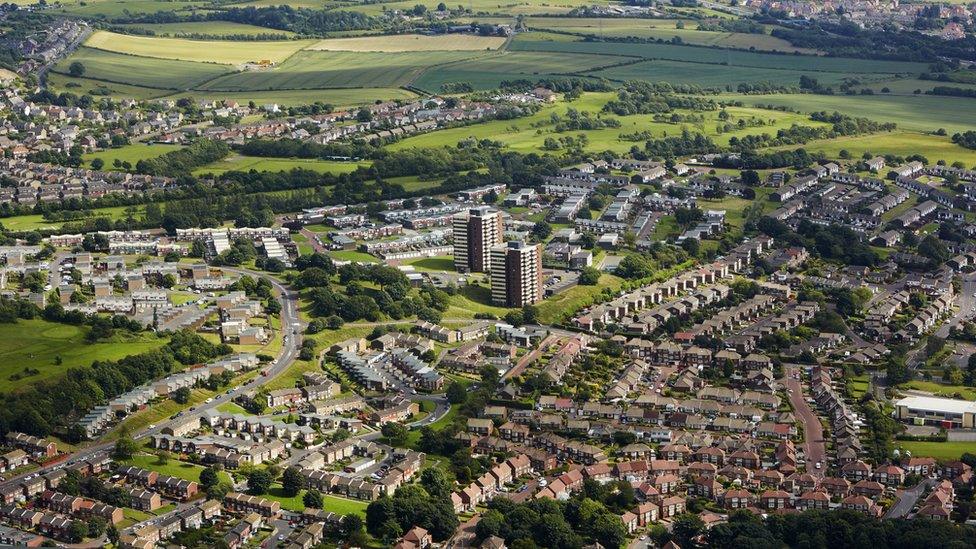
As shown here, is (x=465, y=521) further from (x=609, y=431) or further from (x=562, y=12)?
(x=562, y=12)

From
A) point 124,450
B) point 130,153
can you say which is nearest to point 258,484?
point 124,450

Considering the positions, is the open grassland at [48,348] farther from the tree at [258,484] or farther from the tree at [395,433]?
the tree at [258,484]

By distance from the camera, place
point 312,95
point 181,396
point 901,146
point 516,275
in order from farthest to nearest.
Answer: point 312,95 → point 901,146 → point 516,275 → point 181,396

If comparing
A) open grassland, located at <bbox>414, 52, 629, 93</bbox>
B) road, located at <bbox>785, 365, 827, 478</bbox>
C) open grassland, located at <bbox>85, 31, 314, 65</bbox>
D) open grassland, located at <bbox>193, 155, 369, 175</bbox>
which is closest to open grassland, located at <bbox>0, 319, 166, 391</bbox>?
road, located at <bbox>785, 365, 827, 478</bbox>

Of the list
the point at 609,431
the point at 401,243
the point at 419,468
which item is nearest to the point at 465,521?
the point at 419,468

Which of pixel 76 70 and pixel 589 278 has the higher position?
pixel 589 278

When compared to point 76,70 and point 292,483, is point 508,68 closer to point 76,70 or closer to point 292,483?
point 76,70

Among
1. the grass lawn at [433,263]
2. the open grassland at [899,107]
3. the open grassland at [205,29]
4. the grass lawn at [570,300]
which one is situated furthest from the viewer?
the open grassland at [205,29]

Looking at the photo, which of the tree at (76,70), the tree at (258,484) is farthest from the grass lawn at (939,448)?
the tree at (76,70)
